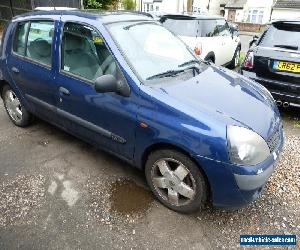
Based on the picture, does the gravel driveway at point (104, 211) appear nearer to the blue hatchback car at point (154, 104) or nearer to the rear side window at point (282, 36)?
the blue hatchback car at point (154, 104)

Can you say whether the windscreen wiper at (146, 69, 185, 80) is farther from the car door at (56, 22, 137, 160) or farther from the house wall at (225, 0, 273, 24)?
the house wall at (225, 0, 273, 24)

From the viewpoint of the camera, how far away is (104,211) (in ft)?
10.2

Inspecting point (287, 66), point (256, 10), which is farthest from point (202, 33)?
point (256, 10)

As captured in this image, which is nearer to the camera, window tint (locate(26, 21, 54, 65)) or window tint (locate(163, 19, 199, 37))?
window tint (locate(26, 21, 54, 65))

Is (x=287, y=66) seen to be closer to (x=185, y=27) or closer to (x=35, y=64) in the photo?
(x=185, y=27)

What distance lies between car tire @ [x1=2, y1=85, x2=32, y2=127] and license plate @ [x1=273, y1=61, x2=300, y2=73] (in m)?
3.93

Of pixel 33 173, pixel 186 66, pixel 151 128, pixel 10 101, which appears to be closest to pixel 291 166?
pixel 186 66

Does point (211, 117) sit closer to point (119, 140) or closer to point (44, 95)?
point (119, 140)

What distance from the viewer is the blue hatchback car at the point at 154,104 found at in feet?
8.59

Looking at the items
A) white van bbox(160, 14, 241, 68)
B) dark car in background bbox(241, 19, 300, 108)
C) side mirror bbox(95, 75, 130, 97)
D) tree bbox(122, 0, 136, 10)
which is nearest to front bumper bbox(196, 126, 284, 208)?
side mirror bbox(95, 75, 130, 97)

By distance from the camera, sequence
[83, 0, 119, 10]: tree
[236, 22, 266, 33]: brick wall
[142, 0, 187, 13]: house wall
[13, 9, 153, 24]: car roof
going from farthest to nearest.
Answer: [142, 0, 187, 13]: house wall, [236, 22, 266, 33]: brick wall, [83, 0, 119, 10]: tree, [13, 9, 153, 24]: car roof

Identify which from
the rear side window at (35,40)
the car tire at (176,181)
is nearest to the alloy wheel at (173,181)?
the car tire at (176,181)

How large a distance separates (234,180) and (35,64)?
2.84m

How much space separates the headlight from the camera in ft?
8.27
